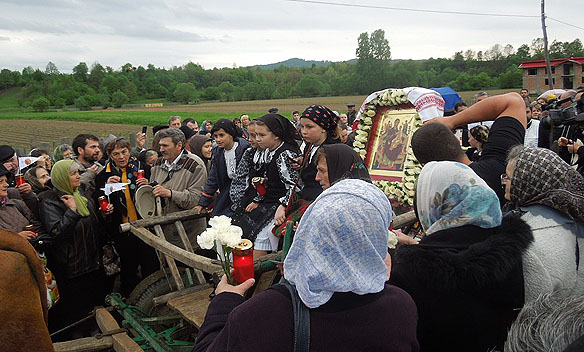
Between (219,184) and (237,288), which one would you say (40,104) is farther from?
(237,288)

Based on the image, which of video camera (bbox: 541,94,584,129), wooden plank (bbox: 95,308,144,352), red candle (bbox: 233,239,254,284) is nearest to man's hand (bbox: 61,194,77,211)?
wooden plank (bbox: 95,308,144,352)

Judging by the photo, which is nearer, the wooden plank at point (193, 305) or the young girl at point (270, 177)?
the wooden plank at point (193, 305)

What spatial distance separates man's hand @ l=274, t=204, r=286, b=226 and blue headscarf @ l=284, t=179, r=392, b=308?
8.05 ft

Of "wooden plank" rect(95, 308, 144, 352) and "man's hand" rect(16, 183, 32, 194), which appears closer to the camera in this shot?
"wooden plank" rect(95, 308, 144, 352)

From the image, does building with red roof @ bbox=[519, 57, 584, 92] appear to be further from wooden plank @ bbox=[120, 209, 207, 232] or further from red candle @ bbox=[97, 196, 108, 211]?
red candle @ bbox=[97, 196, 108, 211]

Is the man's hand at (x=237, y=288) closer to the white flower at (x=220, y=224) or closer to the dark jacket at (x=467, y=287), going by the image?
the white flower at (x=220, y=224)

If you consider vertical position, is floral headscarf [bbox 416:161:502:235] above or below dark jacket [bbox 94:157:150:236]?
above

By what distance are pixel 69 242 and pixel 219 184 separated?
1.71m

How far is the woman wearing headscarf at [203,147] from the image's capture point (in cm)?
691

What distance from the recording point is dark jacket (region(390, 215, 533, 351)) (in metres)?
1.83

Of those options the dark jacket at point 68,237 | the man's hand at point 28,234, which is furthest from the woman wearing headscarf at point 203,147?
the man's hand at point 28,234

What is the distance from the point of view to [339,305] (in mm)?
1411

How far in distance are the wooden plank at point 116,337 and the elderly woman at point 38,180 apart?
183cm

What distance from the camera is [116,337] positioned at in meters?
3.25
